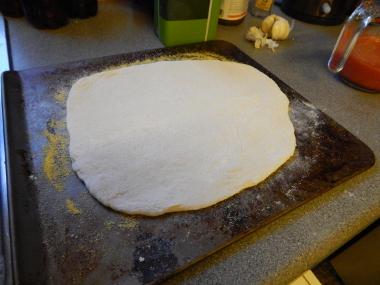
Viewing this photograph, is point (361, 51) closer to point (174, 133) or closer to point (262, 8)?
point (262, 8)

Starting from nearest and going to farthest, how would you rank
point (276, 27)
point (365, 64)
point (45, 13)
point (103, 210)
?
point (103, 210) → point (365, 64) → point (45, 13) → point (276, 27)

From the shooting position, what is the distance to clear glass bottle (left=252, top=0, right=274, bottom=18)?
1.35 metres

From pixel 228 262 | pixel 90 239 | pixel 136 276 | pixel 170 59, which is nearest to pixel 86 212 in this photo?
pixel 90 239

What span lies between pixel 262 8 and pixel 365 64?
68 cm

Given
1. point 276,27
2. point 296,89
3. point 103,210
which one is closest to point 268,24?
point 276,27

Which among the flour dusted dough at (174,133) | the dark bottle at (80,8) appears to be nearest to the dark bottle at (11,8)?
the dark bottle at (80,8)

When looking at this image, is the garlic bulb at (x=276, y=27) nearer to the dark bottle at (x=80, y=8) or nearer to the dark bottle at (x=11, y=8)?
the dark bottle at (x=80, y=8)

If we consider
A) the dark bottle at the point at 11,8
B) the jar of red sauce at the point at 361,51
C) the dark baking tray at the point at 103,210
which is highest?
the jar of red sauce at the point at 361,51

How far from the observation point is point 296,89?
0.98 meters

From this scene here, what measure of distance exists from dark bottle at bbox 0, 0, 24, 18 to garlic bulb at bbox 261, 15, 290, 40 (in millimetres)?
1092

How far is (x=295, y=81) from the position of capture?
1.03m

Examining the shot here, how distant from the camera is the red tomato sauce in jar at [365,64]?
921mm

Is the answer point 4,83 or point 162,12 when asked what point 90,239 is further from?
point 162,12

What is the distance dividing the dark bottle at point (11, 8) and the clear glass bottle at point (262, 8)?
113cm
